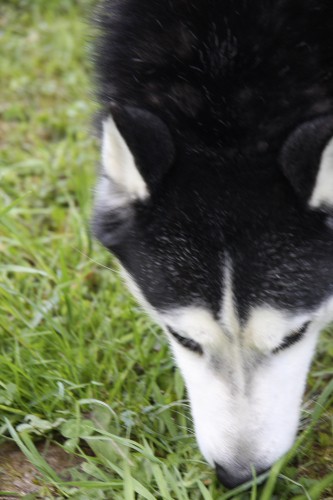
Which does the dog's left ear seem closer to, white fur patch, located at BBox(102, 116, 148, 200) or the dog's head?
the dog's head

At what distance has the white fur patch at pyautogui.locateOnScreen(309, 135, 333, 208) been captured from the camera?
2559 mm

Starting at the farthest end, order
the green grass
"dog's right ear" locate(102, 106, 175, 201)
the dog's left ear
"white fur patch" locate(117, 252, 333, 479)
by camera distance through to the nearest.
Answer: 1. the green grass
2. "white fur patch" locate(117, 252, 333, 479)
3. "dog's right ear" locate(102, 106, 175, 201)
4. the dog's left ear

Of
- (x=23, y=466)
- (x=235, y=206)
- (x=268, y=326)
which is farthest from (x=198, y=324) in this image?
(x=23, y=466)

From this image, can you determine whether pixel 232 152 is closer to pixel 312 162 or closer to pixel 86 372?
pixel 312 162

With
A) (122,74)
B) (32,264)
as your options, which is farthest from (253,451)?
(32,264)

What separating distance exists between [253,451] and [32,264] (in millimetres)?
2230

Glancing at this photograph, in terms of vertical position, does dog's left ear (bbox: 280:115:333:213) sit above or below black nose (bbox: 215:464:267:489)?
above

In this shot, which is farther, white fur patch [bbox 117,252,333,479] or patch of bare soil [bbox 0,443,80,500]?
A: patch of bare soil [bbox 0,443,80,500]

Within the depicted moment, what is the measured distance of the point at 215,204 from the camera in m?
2.80

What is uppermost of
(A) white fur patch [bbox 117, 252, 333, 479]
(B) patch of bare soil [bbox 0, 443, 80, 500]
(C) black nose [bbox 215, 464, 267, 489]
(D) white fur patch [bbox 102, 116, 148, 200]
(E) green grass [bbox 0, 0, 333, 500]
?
(D) white fur patch [bbox 102, 116, 148, 200]

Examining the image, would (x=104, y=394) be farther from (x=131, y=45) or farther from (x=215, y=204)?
(x=131, y=45)

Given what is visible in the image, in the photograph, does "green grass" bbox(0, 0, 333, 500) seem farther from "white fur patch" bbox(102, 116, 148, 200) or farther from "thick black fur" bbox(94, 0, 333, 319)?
"white fur patch" bbox(102, 116, 148, 200)

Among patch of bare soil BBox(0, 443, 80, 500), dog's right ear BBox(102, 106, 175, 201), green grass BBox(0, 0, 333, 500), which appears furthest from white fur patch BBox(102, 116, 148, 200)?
patch of bare soil BBox(0, 443, 80, 500)

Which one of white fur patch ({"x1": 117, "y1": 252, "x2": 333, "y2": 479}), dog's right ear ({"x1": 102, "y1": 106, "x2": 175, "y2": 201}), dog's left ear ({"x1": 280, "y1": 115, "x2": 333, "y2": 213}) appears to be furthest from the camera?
white fur patch ({"x1": 117, "y1": 252, "x2": 333, "y2": 479})
